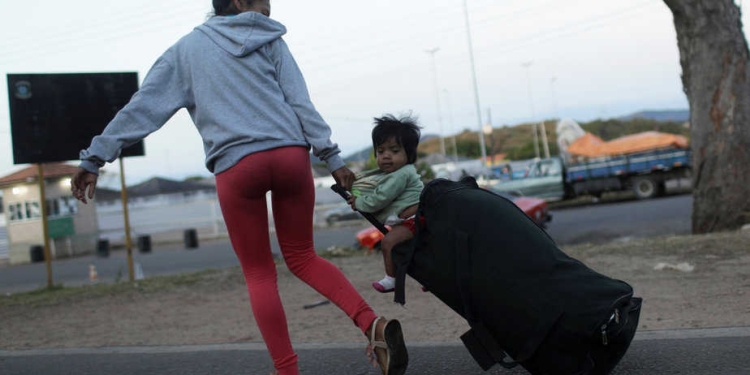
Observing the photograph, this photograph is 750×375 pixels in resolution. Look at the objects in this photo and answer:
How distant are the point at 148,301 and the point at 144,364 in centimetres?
301

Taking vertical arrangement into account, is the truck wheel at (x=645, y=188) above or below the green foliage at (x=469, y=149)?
below

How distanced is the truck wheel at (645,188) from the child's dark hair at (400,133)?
2324cm

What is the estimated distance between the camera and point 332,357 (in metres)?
3.70

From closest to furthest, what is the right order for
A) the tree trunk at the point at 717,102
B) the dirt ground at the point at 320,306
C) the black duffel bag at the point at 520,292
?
1. the black duffel bag at the point at 520,292
2. the dirt ground at the point at 320,306
3. the tree trunk at the point at 717,102

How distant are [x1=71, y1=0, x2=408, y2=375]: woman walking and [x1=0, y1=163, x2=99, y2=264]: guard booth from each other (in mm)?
23818

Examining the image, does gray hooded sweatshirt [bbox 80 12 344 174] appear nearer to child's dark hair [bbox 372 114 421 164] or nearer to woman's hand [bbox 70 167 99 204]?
woman's hand [bbox 70 167 99 204]

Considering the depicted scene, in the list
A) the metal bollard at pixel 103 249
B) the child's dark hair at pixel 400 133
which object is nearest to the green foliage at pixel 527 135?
the metal bollard at pixel 103 249

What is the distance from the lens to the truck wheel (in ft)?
79.6

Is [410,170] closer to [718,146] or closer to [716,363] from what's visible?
[716,363]

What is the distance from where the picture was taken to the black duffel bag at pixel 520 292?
7.98 ft

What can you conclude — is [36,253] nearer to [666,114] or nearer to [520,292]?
[520,292]

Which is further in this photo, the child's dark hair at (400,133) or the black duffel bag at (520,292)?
the child's dark hair at (400,133)

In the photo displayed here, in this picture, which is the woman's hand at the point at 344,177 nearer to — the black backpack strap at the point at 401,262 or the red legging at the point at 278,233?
the red legging at the point at 278,233

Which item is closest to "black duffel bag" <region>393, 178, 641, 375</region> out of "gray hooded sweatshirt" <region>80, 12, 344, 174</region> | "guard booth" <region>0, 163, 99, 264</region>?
"gray hooded sweatshirt" <region>80, 12, 344, 174</region>
